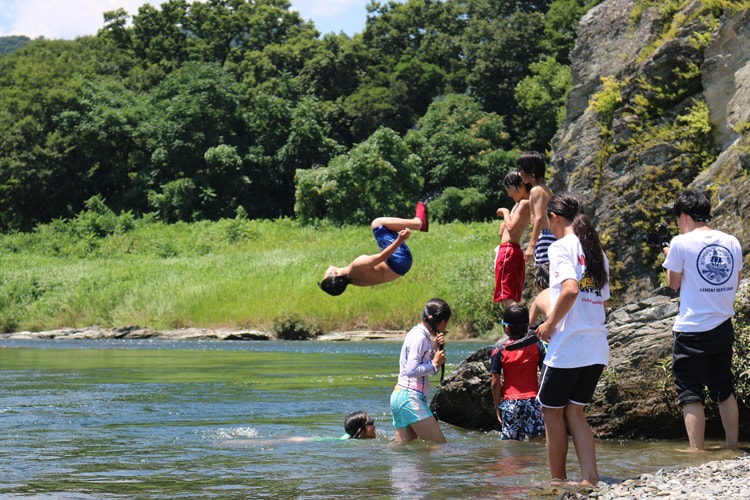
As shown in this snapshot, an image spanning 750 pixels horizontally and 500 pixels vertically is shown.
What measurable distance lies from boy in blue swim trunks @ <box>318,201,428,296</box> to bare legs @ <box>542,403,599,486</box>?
142 inches

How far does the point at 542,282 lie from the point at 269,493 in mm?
2824

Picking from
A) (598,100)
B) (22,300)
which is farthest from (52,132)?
(598,100)

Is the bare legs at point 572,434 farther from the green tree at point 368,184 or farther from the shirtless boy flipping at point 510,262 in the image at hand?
the green tree at point 368,184

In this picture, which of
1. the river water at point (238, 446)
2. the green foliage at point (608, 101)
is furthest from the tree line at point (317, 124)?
the river water at point (238, 446)

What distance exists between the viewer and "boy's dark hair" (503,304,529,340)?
33.6 ft

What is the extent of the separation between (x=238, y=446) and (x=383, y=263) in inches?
98.5

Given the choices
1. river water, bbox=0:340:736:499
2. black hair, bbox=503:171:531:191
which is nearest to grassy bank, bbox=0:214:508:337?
river water, bbox=0:340:736:499

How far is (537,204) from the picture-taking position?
9.91 metres

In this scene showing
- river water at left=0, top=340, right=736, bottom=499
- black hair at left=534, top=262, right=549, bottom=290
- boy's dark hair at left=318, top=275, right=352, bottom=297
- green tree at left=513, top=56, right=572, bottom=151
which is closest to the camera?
river water at left=0, top=340, right=736, bottom=499

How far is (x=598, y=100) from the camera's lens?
20.8 m

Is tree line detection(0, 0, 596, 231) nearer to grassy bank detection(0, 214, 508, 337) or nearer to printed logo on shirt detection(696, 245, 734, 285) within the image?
grassy bank detection(0, 214, 508, 337)

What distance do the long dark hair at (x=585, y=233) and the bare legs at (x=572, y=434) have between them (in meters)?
0.92

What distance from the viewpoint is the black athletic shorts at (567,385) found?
732 cm

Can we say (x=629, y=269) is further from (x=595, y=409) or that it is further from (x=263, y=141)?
(x=263, y=141)
